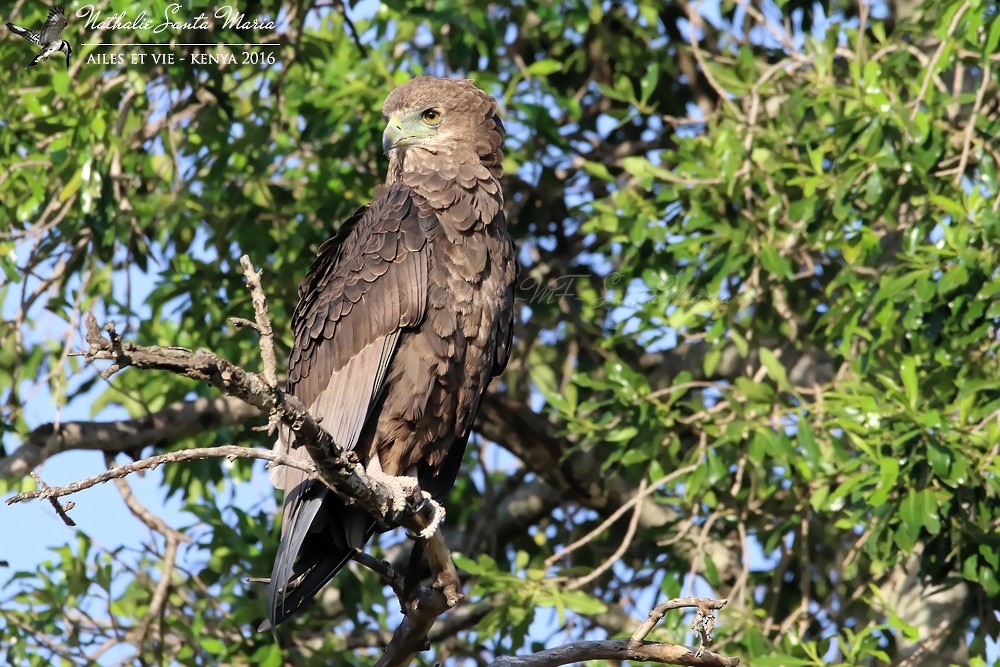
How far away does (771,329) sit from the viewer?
5.58m

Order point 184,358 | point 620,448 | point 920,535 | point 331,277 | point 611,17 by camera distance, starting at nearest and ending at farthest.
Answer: point 184,358
point 331,277
point 920,535
point 620,448
point 611,17

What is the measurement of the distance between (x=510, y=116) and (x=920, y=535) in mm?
2616

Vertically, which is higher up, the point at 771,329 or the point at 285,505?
the point at 771,329

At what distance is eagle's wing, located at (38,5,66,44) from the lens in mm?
4961

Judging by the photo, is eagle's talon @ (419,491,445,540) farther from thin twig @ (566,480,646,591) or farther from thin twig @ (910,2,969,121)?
thin twig @ (910,2,969,121)

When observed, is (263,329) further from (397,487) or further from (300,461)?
(397,487)

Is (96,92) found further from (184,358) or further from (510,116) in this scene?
(184,358)

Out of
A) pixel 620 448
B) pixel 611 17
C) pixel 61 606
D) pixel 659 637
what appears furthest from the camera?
pixel 611 17

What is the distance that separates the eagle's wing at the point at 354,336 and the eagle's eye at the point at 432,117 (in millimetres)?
408

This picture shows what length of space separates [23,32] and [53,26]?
17cm

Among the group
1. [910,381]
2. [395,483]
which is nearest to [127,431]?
[395,483]

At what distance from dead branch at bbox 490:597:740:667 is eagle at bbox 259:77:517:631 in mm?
699

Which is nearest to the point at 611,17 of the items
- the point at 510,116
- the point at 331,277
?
the point at 510,116

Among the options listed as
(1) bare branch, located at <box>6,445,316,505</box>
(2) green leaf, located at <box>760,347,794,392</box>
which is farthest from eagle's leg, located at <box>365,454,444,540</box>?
(2) green leaf, located at <box>760,347,794,392</box>
